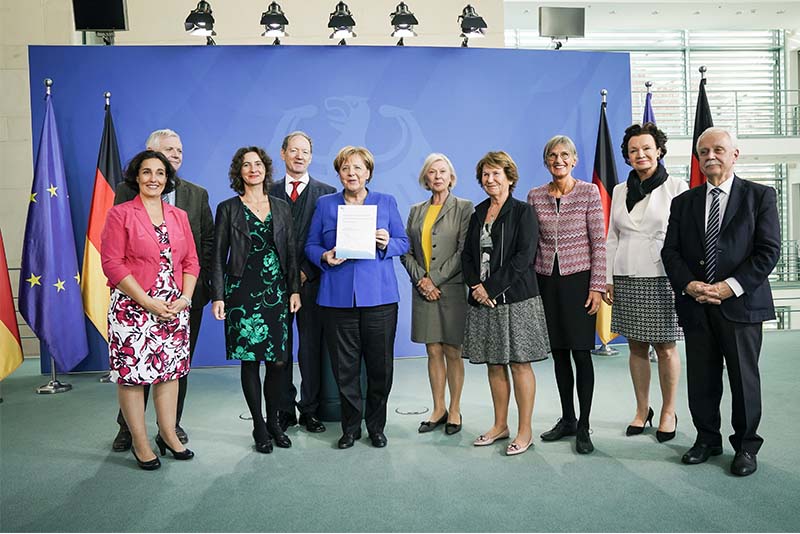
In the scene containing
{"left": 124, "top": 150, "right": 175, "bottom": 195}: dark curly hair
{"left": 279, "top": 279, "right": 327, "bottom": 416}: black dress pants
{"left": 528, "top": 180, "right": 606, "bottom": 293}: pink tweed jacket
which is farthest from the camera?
{"left": 279, "top": 279, "right": 327, "bottom": 416}: black dress pants

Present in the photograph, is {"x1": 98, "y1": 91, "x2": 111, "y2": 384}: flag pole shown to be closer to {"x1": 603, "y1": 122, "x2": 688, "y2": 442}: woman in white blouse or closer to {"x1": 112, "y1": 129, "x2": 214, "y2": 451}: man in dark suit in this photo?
{"x1": 112, "y1": 129, "x2": 214, "y2": 451}: man in dark suit

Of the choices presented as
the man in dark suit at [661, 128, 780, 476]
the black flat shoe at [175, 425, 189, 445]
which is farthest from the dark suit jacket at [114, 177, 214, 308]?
the man in dark suit at [661, 128, 780, 476]

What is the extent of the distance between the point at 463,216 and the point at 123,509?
2.24m

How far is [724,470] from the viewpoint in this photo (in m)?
3.16

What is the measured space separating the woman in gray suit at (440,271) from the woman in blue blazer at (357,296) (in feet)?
0.76

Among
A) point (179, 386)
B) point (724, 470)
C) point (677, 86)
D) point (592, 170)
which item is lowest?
point (724, 470)

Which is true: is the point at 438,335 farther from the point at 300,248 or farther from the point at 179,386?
the point at 179,386

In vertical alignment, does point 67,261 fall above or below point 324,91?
below

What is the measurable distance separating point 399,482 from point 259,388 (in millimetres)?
994

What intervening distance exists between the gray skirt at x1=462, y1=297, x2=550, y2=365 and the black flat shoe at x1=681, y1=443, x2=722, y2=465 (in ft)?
2.71

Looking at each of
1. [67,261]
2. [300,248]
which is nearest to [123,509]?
[300,248]

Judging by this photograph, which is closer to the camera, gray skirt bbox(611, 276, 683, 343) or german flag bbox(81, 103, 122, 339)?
gray skirt bbox(611, 276, 683, 343)

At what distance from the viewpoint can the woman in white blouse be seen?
11.8 ft

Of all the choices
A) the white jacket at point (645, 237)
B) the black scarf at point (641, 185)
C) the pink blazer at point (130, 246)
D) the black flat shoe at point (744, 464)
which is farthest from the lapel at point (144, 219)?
the black flat shoe at point (744, 464)
